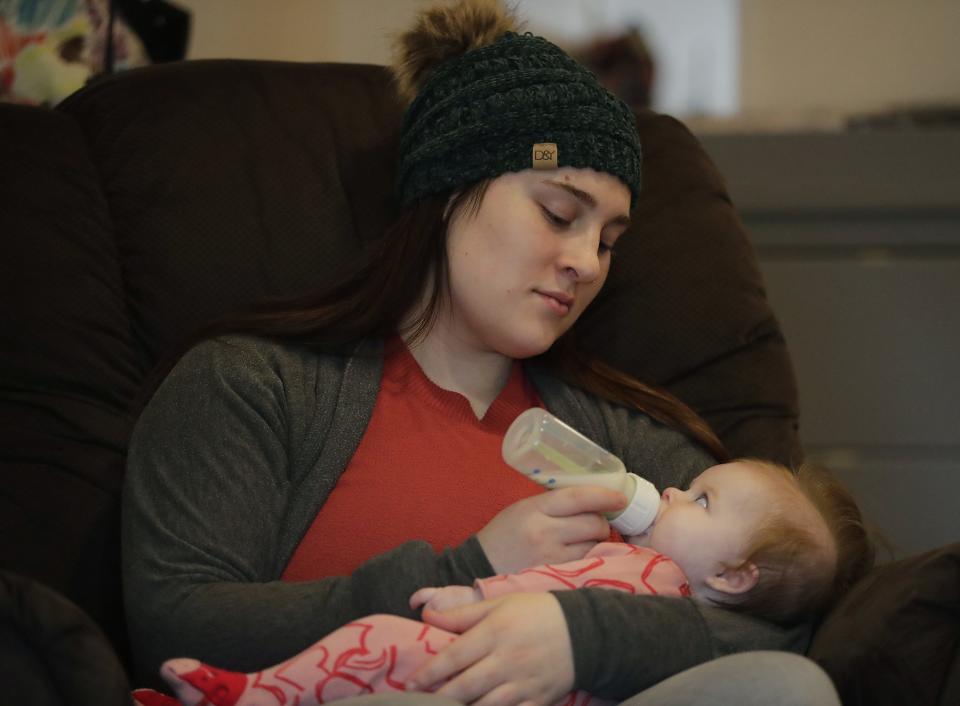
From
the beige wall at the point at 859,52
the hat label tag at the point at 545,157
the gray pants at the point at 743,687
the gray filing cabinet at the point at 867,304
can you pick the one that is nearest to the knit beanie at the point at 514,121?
the hat label tag at the point at 545,157

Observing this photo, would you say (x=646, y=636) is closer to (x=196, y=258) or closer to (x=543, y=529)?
(x=543, y=529)

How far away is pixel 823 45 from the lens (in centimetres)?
281

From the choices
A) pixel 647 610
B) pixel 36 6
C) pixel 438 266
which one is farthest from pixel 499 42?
pixel 36 6

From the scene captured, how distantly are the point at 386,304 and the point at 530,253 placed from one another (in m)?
0.19

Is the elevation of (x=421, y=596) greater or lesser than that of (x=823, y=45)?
lesser

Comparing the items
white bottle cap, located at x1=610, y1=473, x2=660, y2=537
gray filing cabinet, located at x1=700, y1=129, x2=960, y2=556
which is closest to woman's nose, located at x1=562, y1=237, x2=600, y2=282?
white bottle cap, located at x1=610, y1=473, x2=660, y2=537

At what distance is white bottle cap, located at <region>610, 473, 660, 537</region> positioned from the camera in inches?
47.5

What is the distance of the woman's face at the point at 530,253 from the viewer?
127 centimetres

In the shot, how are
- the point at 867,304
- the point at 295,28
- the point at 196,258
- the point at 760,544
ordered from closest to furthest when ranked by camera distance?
the point at 760,544 → the point at 196,258 → the point at 867,304 → the point at 295,28

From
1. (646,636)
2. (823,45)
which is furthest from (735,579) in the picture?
(823,45)

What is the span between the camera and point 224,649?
108 cm

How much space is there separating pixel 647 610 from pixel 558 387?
421 millimetres

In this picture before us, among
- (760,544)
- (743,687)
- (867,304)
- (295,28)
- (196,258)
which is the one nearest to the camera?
(743,687)

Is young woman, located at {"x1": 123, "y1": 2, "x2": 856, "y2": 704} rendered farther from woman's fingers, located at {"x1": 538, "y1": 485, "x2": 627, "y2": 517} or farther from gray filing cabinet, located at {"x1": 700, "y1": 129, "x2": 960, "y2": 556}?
gray filing cabinet, located at {"x1": 700, "y1": 129, "x2": 960, "y2": 556}
